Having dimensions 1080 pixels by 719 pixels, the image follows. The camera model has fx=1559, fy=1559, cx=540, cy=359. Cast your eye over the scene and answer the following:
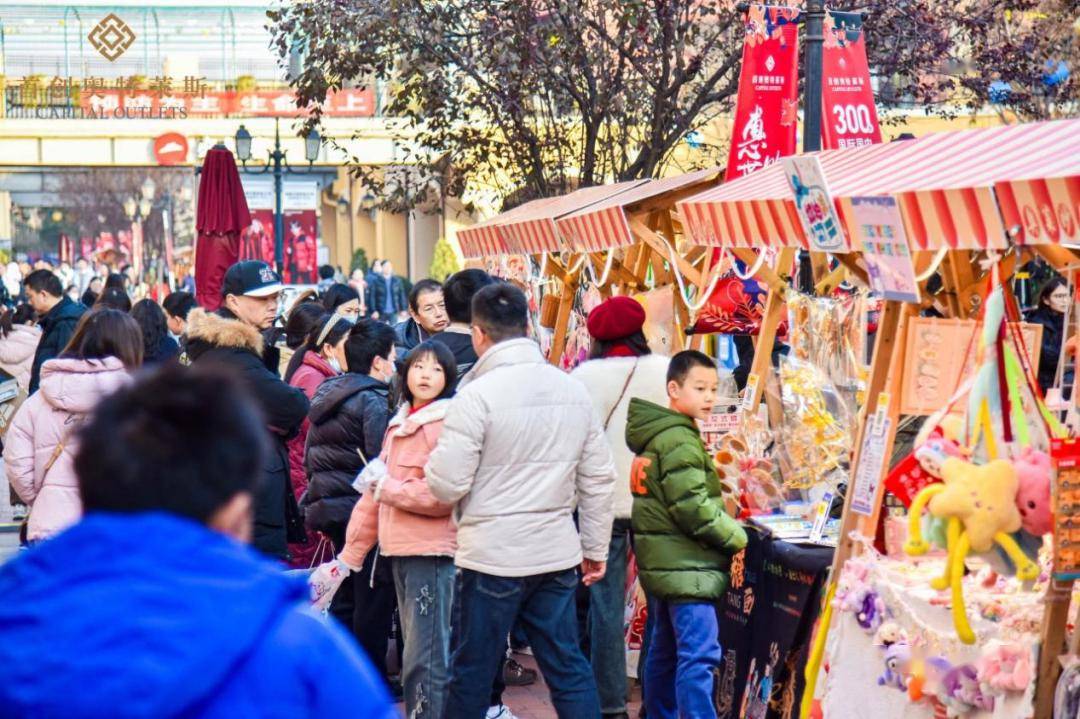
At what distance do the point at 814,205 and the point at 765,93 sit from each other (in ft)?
10.7

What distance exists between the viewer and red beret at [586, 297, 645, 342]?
6969mm

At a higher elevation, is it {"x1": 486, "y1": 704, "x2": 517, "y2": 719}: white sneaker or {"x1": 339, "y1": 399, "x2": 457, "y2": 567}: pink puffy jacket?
{"x1": 339, "y1": 399, "x2": 457, "y2": 567}: pink puffy jacket

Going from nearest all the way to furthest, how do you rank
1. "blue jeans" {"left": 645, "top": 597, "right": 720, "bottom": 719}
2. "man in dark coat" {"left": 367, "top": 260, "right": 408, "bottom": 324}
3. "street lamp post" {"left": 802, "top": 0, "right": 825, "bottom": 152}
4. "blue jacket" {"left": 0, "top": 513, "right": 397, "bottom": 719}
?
"blue jacket" {"left": 0, "top": 513, "right": 397, "bottom": 719}, "blue jeans" {"left": 645, "top": 597, "right": 720, "bottom": 719}, "street lamp post" {"left": 802, "top": 0, "right": 825, "bottom": 152}, "man in dark coat" {"left": 367, "top": 260, "right": 408, "bottom": 324}

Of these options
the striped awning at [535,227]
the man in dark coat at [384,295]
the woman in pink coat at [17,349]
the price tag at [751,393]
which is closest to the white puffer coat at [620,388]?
the price tag at [751,393]

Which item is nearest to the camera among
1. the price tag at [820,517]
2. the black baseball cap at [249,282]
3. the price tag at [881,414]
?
the price tag at [881,414]

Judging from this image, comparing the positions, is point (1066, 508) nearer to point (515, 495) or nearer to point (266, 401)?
point (515, 495)

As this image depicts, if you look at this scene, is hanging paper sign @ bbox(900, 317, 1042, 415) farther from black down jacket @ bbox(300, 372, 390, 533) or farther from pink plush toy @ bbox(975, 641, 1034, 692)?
black down jacket @ bbox(300, 372, 390, 533)

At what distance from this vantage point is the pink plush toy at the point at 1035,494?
4.54 meters

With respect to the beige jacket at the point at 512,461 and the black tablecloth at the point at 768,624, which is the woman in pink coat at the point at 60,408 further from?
the black tablecloth at the point at 768,624

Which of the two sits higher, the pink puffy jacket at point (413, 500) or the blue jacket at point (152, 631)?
the blue jacket at point (152, 631)

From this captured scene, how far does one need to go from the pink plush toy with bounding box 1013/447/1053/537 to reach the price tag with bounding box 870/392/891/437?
106 centimetres

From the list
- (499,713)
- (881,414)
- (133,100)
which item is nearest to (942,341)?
(881,414)

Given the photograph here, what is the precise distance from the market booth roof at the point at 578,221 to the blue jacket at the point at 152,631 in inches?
271

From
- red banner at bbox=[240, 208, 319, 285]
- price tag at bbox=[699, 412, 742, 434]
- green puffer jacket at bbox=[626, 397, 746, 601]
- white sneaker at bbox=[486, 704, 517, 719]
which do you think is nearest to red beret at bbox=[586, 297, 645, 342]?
green puffer jacket at bbox=[626, 397, 746, 601]
